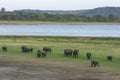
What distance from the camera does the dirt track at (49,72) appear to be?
2906 cm

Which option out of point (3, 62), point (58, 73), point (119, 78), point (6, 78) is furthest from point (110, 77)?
point (3, 62)

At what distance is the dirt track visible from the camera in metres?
29.1

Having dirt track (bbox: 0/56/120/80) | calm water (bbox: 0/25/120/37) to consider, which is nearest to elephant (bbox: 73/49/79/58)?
dirt track (bbox: 0/56/120/80)

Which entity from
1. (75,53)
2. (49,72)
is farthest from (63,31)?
(49,72)

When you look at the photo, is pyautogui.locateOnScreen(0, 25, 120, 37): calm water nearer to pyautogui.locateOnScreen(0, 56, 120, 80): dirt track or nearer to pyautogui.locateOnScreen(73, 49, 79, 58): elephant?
pyautogui.locateOnScreen(73, 49, 79, 58): elephant

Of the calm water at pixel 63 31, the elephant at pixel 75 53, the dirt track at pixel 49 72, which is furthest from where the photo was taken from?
the calm water at pixel 63 31

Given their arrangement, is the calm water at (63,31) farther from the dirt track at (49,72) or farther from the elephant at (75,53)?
the dirt track at (49,72)

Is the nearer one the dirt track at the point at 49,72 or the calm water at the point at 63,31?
the dirt track at the point at 49,72

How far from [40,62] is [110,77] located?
8.89 meters

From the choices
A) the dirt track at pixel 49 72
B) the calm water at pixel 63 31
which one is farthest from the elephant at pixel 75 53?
the calm water at pixel 63 31

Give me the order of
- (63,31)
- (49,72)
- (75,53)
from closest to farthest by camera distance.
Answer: (49,72)
(75,53)
(63,31)

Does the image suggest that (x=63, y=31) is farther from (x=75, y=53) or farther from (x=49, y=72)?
(x=49, y=72)

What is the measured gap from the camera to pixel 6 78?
2883 centimetres

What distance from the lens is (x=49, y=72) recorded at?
31.4 m
